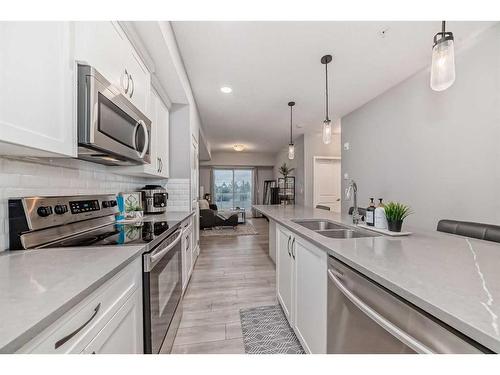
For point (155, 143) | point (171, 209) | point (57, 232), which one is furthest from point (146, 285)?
point (171, 209)

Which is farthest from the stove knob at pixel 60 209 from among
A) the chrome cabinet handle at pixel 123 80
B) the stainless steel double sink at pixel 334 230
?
the stainless steel double sink at pixel 334 230

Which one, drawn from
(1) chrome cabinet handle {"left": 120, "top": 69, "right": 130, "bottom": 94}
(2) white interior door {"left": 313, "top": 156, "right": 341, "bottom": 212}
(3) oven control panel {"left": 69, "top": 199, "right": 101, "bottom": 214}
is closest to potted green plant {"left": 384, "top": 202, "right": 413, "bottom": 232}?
(1) chrome cabinet handle {"left": 120, "top": 69, "right": 130, "bottom": 94}

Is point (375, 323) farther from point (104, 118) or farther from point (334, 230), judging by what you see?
point (104, 118)

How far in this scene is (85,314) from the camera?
2.05 ft

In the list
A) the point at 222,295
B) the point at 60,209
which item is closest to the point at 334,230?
the point at 222,295

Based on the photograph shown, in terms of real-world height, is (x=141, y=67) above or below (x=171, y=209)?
above

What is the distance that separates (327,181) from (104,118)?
5414mm

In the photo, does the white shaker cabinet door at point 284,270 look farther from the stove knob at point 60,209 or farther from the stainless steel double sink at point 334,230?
the stove knob at point 60,209

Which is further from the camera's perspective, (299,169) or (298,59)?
(299,169)

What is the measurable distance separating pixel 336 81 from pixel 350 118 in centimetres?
149

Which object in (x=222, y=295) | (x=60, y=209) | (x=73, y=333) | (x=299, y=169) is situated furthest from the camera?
(x=299, y=169)

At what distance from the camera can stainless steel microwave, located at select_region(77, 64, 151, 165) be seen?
3.33ft

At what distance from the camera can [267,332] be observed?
1.70 meters
